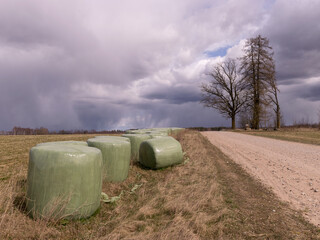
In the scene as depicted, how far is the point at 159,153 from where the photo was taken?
785 cm

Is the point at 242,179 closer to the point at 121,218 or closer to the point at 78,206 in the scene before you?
the point at 121,218

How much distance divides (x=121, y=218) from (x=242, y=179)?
12.8 ft

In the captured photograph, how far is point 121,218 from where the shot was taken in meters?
4.10

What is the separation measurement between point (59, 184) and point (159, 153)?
168 inches

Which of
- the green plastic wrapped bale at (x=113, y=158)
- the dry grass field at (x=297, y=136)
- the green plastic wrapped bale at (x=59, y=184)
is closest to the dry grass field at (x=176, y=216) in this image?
the green plastic wrapped bale at (x=59, y=184)

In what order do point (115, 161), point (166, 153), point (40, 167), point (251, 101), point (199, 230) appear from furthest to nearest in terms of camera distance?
point (251, 101)
point (166, 153)
point (115, 161)
point (40, 167)
point (199, 230)

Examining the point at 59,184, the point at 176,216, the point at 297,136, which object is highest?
the point at 297,136

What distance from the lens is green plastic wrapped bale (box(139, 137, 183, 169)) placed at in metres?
7.86

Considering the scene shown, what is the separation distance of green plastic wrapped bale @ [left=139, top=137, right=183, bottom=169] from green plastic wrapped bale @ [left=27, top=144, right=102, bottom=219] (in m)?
3.88

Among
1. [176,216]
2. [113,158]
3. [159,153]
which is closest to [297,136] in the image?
[159,153]

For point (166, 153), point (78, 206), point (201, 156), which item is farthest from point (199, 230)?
point (201, 156)

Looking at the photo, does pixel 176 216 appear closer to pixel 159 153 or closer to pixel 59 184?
pixel 59 184

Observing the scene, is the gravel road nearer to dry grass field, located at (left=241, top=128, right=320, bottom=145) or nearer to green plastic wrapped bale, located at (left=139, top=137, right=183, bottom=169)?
green plastic wrapped bale, located at (left=139, top=137, right=183, bottom=169)

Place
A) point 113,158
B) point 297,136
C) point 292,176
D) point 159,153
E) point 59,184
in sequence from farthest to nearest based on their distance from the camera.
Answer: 1. point 297,136
2. point 159,153
3. point 292,176
4. point 113,158
5. point 59,184
